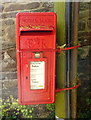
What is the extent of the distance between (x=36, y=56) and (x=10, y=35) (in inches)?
23.2

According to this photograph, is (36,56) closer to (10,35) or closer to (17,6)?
(10,35)

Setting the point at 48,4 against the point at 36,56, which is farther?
the point at 48,4

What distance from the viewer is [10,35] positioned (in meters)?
2.53

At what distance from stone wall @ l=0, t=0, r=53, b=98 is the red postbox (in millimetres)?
428

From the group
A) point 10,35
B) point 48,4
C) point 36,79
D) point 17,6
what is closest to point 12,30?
point 10,35

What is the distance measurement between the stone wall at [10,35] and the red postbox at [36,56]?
16.9 inches

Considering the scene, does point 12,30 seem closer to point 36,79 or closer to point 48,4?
point 48,4

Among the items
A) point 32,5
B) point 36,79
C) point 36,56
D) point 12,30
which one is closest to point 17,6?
point 32,5

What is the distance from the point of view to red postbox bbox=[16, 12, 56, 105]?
2096 mm

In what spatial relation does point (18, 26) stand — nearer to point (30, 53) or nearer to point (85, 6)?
point (30, 53)

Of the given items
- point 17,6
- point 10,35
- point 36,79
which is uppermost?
point 17,6

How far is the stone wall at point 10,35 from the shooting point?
2477 millimetres

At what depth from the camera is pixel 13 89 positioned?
2680mm

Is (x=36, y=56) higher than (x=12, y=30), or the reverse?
(x=12, y=30)
